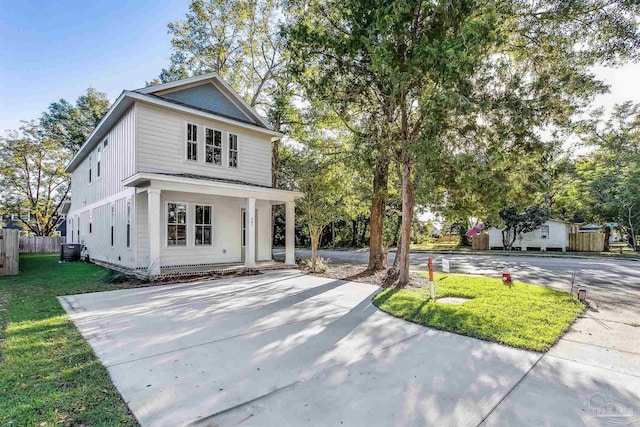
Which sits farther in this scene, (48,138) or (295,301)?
(48,138)

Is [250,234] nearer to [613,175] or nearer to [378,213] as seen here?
[378,213]

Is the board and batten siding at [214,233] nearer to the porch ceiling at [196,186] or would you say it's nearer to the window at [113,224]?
the porch ceiling at [196,186]

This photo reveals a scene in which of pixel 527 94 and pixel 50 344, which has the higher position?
pixel 527 94

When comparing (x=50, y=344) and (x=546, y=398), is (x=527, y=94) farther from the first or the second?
(x=50, y=344)

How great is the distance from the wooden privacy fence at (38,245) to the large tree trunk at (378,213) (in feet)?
88.7

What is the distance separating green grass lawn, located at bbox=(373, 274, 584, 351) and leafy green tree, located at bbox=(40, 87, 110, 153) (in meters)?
29.6

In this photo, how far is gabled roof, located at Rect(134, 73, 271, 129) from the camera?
11461mm

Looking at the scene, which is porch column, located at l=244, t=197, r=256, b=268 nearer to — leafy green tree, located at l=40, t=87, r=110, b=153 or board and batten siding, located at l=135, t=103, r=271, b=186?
board and batten siding, located at l=135, t=103, r=271, b=186

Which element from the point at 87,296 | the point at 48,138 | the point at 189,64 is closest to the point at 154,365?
the point at 87,296

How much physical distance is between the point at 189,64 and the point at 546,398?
23898 millimetres

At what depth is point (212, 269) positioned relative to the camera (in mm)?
11523

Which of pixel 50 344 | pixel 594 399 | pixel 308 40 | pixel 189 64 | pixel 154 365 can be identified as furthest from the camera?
pixel 189 64

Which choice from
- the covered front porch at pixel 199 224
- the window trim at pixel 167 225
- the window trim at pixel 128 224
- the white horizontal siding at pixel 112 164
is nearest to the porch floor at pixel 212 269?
the covered front porch at pixel 199 224

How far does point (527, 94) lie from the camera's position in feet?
25.3
